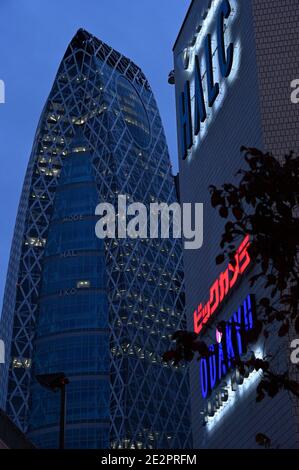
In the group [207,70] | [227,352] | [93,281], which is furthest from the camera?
[93,281]

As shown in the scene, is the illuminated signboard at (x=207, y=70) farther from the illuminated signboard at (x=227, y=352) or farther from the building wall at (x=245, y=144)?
the illuminated signboard at (x=227, y=352)

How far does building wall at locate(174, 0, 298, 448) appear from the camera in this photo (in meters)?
50.0

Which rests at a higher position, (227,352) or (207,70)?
(207,70)

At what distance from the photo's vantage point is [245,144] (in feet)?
183

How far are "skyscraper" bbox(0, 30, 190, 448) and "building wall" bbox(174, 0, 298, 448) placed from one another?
65.4 m

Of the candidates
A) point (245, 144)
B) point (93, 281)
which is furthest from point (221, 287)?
point (93, 281)

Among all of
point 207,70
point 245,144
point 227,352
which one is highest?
point 207,70

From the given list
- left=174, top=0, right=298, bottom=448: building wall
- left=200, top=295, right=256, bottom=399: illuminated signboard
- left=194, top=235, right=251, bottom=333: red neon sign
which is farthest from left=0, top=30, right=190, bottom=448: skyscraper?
left=194, top=235, right=251, bottom=333: red neon sign

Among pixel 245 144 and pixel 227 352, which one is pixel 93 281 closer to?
pixel 245 144

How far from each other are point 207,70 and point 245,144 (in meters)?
10.9

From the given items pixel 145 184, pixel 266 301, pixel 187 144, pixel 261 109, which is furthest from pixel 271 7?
pixel 145 184

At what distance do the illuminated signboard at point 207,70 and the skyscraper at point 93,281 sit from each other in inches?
2535

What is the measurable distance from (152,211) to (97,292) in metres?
19.6

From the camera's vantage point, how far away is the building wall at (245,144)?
50.0 meters
